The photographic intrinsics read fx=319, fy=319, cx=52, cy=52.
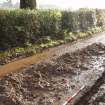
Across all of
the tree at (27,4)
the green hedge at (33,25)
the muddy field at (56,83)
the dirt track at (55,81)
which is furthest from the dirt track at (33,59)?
the tree at (27,4)

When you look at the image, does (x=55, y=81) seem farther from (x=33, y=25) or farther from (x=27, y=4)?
(x=27, y=4)

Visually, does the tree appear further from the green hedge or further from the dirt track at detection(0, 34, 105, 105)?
the dirt track at detection(0, 34, 105, 105)

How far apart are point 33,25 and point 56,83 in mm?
6667

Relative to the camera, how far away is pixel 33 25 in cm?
1587

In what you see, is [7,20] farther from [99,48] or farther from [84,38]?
[84,38]

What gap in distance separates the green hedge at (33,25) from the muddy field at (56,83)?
2266 mm

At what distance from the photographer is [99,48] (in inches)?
652

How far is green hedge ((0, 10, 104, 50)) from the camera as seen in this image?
13930 mm

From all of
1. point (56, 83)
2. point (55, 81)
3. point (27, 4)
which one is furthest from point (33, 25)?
point (56, 83)

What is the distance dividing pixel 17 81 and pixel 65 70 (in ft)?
7.56

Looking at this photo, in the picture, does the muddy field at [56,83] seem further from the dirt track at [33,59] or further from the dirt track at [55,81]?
the dirt track at [33,59]

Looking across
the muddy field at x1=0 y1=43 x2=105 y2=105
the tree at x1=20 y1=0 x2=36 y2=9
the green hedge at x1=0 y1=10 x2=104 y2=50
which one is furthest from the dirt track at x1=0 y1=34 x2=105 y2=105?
the tree at x1=20 y1=0 x2=36 y2=9

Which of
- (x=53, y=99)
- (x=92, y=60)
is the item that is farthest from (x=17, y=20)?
(x=53, y=99)

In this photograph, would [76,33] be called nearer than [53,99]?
No
